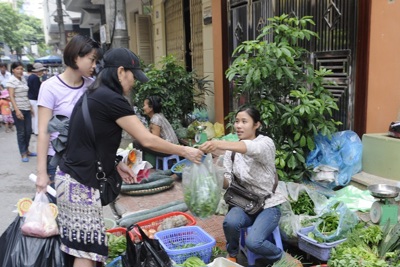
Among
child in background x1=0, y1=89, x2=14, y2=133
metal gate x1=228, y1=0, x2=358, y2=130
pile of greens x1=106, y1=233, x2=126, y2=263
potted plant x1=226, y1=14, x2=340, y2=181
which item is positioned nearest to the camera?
pile of greens x1=106, y1=233, x2=126, y2=263

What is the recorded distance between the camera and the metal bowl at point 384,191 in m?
3.44

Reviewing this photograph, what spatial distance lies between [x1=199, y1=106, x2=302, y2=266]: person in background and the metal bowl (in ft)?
3.12

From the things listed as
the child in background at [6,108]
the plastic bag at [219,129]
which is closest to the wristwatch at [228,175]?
the plastic bag at [219,129]

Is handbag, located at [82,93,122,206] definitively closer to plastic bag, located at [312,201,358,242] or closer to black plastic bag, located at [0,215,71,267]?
black plastic bag, located at [0,215,71,267]

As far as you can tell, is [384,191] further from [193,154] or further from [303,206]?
[193,154]

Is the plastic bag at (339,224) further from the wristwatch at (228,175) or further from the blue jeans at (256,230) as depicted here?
the wristwatch at (228,175)

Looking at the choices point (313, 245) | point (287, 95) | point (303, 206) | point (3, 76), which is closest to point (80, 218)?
point (313, 245)

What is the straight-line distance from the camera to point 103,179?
7.96ft

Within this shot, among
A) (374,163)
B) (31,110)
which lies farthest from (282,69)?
(31,110)

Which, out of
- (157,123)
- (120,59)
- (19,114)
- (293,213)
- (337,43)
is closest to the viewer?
(120,59)

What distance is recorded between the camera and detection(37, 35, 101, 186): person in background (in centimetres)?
274

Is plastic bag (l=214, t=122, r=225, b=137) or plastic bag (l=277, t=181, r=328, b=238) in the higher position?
plastic bag (l=214, t=122, r=225, b=137)

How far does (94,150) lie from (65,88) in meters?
0.95

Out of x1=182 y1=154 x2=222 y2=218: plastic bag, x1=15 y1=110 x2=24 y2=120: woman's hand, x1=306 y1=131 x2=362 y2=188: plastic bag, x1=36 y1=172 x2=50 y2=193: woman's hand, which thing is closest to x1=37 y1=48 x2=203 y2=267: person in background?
x1=36 y1=172 x2=50 y2=193: woman's hand
